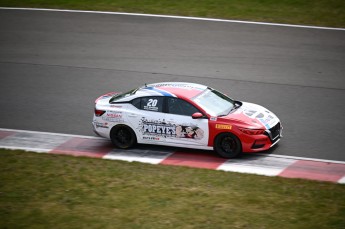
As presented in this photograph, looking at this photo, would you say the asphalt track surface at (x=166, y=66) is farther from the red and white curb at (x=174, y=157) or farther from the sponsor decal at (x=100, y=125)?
the sponsor decal at (x=100, y=125)

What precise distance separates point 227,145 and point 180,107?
4.51 feet

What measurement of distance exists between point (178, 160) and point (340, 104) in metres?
5.36

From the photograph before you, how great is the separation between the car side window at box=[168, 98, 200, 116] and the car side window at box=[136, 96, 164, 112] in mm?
240

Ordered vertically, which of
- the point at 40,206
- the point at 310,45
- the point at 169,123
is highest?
the point at 310,45

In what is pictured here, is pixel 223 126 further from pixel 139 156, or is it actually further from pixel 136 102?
pixel 136 102

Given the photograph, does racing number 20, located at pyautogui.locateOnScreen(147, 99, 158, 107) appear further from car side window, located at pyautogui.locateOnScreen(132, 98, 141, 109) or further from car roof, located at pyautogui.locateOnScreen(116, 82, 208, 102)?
car side window, located at pyautogui.locateOnScreen(132, 98, 141, 109)

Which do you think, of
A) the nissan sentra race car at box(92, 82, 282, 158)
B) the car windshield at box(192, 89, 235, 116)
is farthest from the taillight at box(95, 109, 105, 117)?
the car windshield at box(192, 89, 235, 116)

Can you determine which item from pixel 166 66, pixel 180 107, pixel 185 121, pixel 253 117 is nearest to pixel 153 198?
pixel 185 121

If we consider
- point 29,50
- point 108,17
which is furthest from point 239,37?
point 29,50

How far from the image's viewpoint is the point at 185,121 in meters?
14.2

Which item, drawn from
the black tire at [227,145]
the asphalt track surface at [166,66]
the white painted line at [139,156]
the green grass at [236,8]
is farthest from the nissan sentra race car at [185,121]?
the green grass at [236,8]

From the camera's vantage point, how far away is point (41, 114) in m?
17.0

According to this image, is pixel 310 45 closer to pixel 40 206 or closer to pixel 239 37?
pixel 239 37

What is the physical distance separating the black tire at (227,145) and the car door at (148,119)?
4.13 feet
